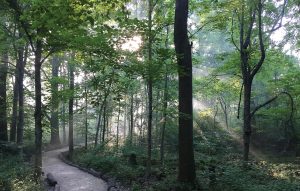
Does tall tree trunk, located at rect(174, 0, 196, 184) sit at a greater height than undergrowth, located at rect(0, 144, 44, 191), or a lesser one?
greater

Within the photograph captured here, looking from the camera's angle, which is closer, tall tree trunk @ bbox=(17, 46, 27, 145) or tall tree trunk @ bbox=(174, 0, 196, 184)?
tall tree trunk @ bbox=(174, 0, 196, 184)

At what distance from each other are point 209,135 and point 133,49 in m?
16.4

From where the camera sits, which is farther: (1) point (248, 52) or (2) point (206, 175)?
(1) point (248, 52)

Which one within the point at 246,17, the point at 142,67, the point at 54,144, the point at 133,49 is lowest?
the point at 54,144

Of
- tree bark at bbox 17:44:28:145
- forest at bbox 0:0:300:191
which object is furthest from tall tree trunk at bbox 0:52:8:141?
tree bark at bbox 17:44:28:145

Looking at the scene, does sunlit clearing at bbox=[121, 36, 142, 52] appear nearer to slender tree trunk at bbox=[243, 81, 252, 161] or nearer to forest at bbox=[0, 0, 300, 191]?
forest at bbox=[0, 0, 300, 191]

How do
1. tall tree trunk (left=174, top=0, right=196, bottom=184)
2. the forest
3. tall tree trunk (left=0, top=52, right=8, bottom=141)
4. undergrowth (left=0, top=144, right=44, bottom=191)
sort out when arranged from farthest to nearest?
tall tree trunk (left=0, top=52, right=8, bottom=141) → tall tree trunk (left=174, top=0, right=196, bottom=184) → undergrowth (left=0, top=144, right=44, bottom=191) → the forest

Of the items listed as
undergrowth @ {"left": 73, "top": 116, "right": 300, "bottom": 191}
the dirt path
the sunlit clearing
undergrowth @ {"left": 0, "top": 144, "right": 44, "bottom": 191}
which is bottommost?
the dirt path

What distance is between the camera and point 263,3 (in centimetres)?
1585

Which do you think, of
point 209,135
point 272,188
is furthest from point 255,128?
point 272,188

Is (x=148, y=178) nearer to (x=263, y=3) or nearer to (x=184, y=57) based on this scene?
(x=184, y=57)

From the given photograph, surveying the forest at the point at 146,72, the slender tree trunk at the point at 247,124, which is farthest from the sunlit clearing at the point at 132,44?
the slender tree trunk at the point at 247,124

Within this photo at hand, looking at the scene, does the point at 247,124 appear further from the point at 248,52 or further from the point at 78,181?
the point at 78,181

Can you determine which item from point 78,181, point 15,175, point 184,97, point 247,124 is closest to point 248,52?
point 247,124
